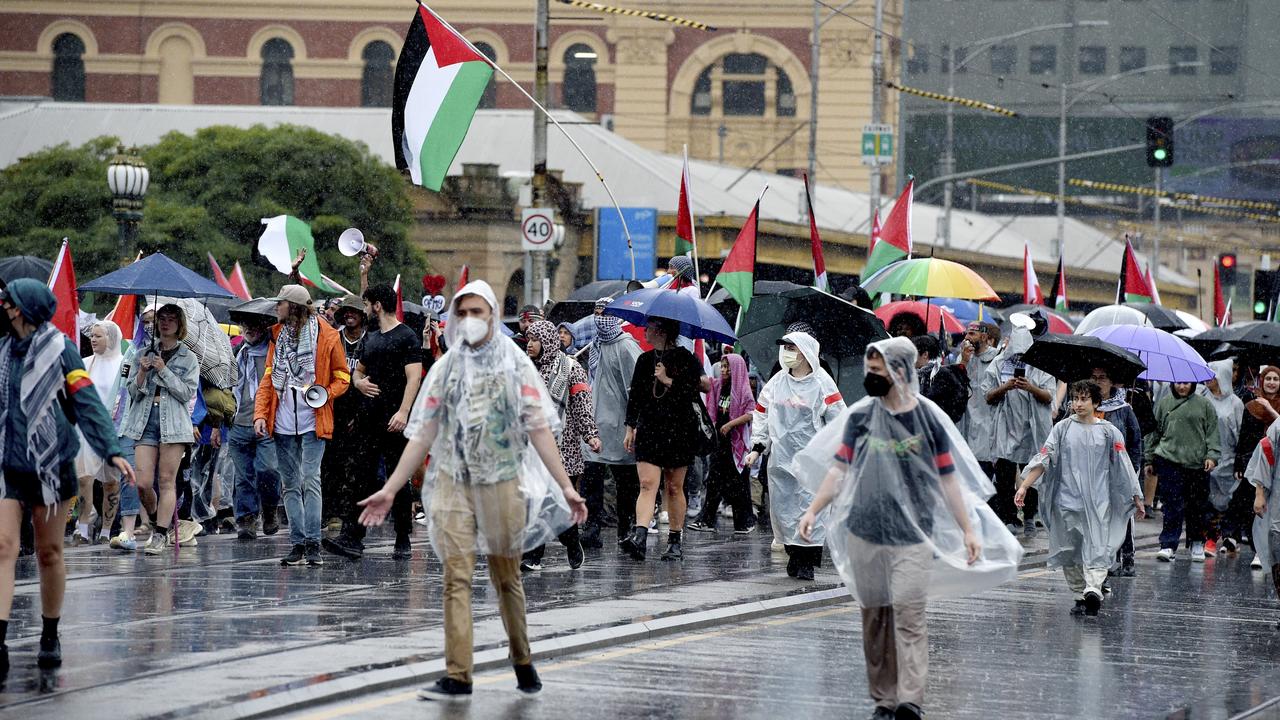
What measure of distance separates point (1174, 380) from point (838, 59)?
62.5 m

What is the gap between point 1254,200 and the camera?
289 ft

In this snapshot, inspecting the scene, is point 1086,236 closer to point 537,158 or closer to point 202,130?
point 202,130

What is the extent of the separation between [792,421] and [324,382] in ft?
10.2

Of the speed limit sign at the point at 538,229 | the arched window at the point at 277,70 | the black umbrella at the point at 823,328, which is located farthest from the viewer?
the arched window at the point at 277,70

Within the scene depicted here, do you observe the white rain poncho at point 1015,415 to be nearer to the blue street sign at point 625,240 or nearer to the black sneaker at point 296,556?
the black sneaker at point 296,556

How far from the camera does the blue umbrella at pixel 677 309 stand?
1407cm

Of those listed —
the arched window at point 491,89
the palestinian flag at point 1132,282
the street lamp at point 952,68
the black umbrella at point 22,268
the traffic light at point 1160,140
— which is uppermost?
the arched window at point 491,89

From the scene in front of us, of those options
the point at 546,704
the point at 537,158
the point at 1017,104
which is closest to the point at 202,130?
the point at 537,158

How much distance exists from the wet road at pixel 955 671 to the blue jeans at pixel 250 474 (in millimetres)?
4846

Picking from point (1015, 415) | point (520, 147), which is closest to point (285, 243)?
point (1015, 415)

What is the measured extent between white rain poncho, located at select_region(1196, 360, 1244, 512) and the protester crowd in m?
0.03

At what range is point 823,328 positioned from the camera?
15617mm

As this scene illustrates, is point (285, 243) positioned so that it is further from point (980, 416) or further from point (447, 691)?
point (447, 691)

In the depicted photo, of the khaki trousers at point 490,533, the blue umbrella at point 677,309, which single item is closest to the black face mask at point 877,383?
the khaki trousers at point 490,533
